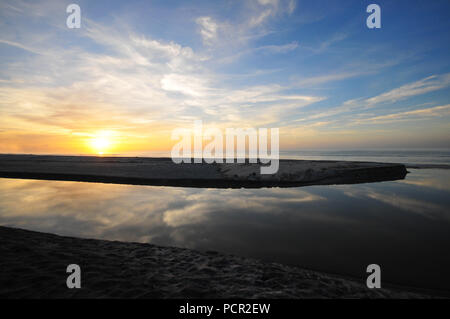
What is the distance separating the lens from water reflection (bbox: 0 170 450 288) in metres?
5.48

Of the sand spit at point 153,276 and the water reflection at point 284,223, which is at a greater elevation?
the sand spit at point 153,276

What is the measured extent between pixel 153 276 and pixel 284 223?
5.74m

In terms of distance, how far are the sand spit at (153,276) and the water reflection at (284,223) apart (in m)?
0.93

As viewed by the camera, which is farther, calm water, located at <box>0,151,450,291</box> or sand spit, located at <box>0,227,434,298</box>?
calm water, located at <box>0,151,450,291</box>

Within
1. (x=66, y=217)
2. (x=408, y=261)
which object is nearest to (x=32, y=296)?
(x=66, y=217)

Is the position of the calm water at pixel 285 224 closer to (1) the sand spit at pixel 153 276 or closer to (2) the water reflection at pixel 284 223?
(2) the water reflection at pixel 284 223

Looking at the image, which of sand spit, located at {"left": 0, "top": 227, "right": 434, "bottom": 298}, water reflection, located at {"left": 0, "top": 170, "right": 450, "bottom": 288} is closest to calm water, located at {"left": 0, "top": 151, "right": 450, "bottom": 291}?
water reflection, located at {"left": 0, "top": 170, "right": 450, "bottom": 288}

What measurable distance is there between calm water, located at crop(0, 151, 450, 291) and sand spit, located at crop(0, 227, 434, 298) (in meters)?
0.92

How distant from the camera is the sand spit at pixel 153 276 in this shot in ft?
11.8

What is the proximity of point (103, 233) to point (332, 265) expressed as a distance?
7.29m

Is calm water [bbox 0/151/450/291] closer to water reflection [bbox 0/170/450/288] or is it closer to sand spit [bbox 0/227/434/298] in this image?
water reflection [bbox 0/170/450/288]

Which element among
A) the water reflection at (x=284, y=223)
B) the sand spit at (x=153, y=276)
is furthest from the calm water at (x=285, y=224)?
the sand spit at (x=153, y=276)

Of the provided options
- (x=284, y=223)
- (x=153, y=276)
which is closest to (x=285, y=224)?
(x=284, y=223)
